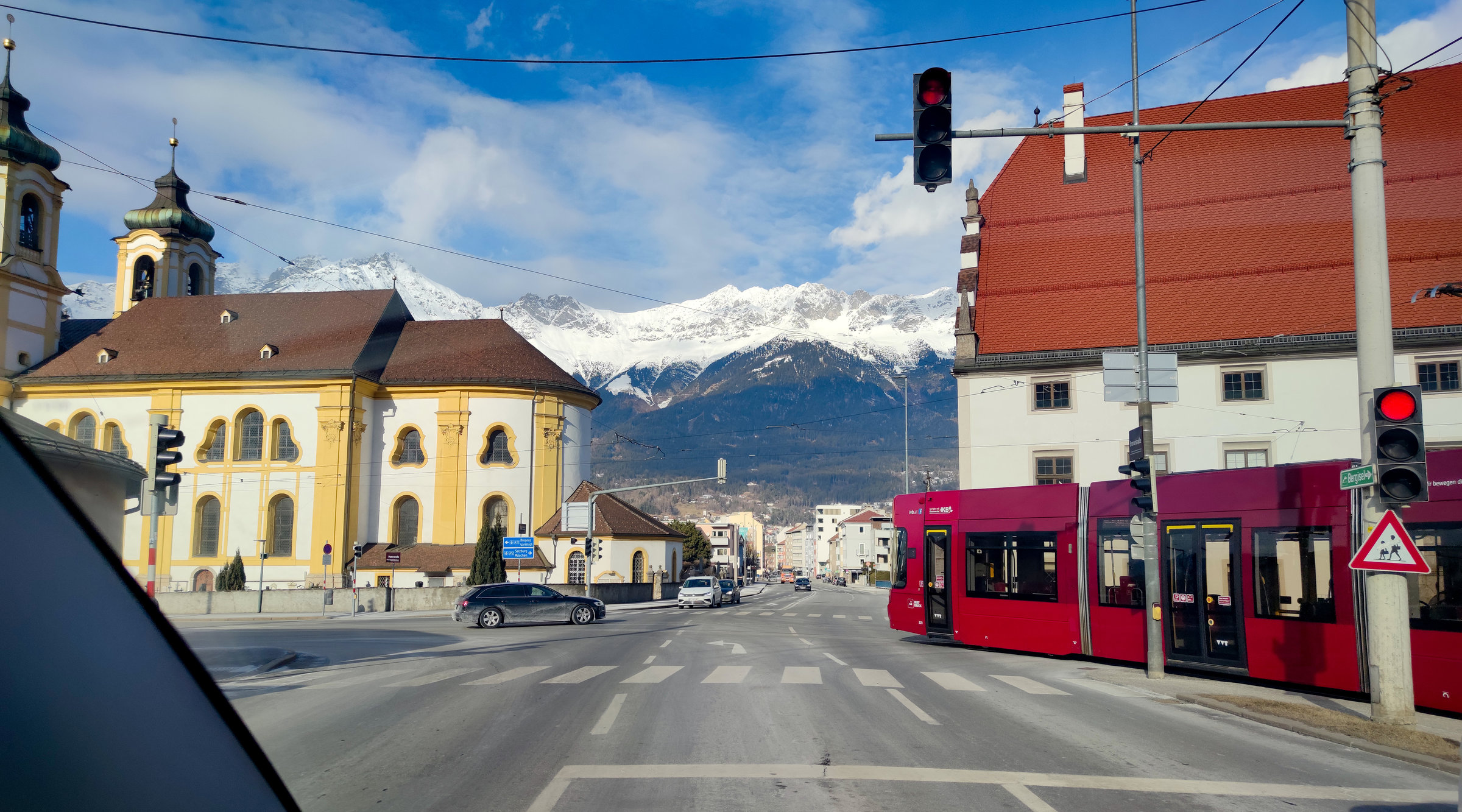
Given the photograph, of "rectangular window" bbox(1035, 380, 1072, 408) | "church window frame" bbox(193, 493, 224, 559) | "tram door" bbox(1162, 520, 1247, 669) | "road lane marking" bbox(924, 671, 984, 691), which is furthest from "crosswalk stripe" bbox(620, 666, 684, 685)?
"rectangular window" bbox(1035, 380, 1072, 408)

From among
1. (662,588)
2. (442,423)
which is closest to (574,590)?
(662,588)

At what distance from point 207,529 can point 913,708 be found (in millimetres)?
8306

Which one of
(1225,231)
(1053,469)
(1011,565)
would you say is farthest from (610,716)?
(1225,231)

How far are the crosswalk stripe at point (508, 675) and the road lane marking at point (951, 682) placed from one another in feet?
21.8

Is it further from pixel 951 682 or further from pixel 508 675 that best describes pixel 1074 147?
pixel 508 675

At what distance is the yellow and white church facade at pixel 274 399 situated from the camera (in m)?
3.96

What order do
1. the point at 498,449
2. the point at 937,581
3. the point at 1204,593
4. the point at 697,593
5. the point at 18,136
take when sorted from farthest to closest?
the point at 498,449 < the point at 697,593 < the point at 937,581 < the point at 1204,593 < the point at 18,136

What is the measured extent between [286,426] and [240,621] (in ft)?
147

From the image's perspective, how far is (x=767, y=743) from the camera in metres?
9.54

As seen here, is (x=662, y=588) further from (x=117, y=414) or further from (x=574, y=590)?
(x=117, y=414)

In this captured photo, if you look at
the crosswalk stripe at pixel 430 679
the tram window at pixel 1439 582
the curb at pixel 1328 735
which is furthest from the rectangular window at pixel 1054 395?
the crosswalk stripe at pixel 430 679

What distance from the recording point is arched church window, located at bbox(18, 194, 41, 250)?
3.94m

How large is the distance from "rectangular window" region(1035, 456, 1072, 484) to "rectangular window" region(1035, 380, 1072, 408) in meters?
2.18

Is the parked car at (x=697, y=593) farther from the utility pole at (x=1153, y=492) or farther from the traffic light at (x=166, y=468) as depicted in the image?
the traffic light at (x=166, y=468)
